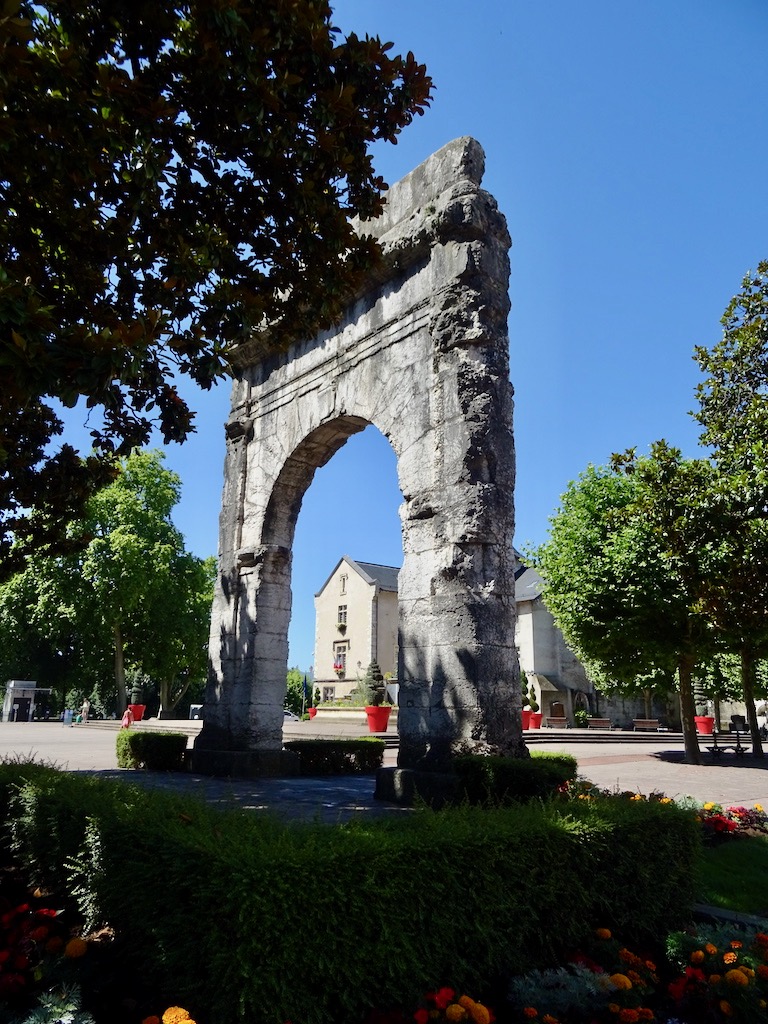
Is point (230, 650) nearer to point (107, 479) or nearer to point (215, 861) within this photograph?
point (107, 479)

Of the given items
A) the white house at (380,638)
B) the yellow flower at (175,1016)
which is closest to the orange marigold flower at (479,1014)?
the yellow flower at (175,1016)

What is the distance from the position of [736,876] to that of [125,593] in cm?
2789

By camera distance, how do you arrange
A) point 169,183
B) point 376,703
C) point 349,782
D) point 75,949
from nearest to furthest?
point 75,949 → point 169,183 → point 349,782 → point 376,703

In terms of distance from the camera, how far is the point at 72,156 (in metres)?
4.50

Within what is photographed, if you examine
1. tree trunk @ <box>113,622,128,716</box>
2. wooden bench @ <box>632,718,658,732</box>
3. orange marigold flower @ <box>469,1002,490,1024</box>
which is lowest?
wooden bench @ <box>632,718,658,732</box>

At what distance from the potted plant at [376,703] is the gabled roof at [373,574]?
65.1 ft

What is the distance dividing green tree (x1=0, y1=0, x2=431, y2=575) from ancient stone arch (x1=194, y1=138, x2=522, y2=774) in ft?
4.23

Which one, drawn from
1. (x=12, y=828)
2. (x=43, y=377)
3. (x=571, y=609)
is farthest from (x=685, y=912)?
(x=571, y=609)

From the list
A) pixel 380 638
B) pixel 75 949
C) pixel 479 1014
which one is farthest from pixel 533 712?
pixel 479 1014

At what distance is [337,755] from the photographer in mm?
10867

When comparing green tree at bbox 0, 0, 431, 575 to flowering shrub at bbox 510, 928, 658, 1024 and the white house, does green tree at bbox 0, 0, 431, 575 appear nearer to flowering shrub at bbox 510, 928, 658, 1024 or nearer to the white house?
flowering shrub at bbox 510, 928, 658, 1024

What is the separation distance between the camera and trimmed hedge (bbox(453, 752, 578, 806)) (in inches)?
224

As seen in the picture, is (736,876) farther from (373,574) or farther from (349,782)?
(373,574)

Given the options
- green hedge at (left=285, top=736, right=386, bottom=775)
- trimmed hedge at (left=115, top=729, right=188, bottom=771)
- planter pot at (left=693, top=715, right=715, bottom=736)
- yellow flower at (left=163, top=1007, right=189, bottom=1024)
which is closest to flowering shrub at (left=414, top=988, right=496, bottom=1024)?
yellow flower at (left=163, top=1007, right=189, bottom=1024)
